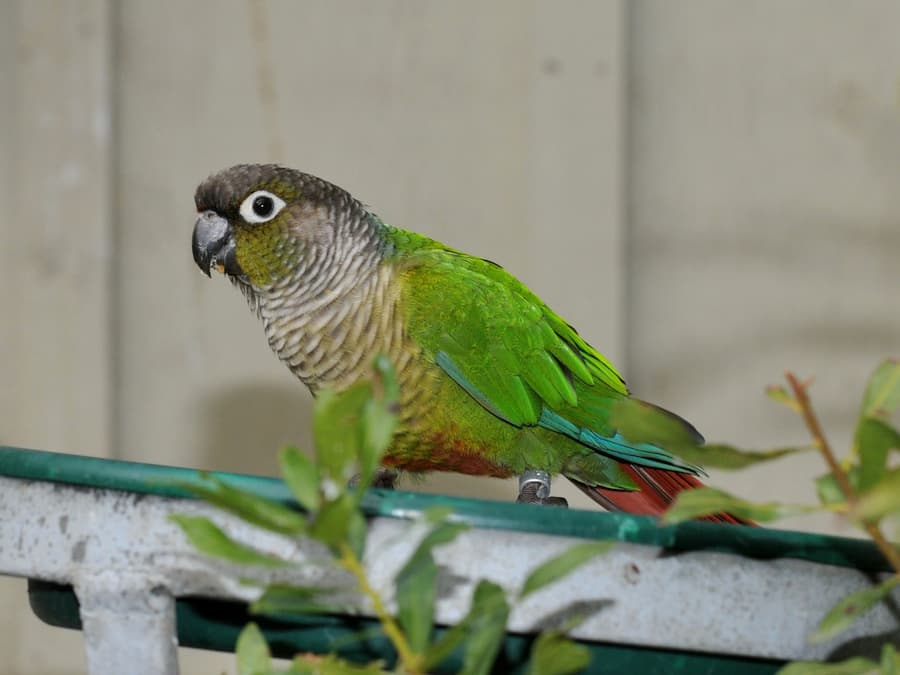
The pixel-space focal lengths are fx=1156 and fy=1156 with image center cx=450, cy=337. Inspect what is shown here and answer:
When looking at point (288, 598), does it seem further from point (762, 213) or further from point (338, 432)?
point (762, 213)

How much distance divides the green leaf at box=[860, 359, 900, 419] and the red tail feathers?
80 cm

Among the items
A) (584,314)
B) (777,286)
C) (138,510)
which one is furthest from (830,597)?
(777,286)

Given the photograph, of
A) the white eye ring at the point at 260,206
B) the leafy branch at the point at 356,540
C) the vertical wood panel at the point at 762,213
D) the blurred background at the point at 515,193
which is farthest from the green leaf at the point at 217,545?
the vertical wood panel at the point at 762,213

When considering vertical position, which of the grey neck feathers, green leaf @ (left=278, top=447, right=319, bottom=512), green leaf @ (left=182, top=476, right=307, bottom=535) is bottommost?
green leaf @ (left=182, top=476, right=307, bottom=535)

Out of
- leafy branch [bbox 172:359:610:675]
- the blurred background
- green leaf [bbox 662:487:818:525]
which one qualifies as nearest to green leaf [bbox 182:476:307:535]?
leafy branch [bbox 172:359:610:675]

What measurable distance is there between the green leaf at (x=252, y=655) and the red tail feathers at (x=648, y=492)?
86 cm

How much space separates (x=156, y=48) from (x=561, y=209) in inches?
29.4

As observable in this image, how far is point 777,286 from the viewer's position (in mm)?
2023

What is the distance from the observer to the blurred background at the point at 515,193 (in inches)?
76.5

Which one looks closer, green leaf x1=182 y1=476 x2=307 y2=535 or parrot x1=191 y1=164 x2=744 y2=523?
green leaf x1=182 y1=476 x2=307 y2=535

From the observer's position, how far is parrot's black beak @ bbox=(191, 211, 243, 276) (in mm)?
1318

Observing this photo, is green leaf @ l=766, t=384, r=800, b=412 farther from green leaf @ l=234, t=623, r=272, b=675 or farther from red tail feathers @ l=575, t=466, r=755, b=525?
red tail feathers @ l=575, t=466, r=755, b=525

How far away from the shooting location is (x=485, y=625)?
39cm

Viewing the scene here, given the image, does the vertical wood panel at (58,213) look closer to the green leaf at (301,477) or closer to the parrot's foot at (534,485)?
the parrot's foot at (534,485)
